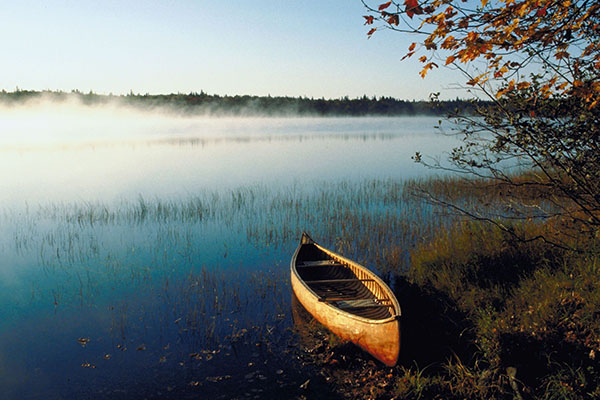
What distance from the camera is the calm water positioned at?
23.0 ft

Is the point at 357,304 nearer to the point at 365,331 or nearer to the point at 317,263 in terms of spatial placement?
Result: the point at 365,331

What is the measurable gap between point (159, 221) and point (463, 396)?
13806 mm

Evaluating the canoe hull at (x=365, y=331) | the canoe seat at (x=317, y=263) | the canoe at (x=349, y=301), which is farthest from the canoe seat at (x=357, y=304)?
the canoe seat at (x=317, y=263)

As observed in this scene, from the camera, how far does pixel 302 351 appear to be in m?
7.39

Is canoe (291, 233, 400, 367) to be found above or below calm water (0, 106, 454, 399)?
above

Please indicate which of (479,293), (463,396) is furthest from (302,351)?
(479,293)

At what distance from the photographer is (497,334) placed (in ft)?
18.9

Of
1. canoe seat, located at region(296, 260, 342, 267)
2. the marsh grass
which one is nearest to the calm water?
canoe seat, located at region(296, 260, 342, 267)

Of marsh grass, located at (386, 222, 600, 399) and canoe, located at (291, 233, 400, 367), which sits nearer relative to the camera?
marsh grass, located at (386, 222, 600, 399)

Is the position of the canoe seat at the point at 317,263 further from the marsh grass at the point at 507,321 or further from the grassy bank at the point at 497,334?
the grassy bank at the point at 497,334

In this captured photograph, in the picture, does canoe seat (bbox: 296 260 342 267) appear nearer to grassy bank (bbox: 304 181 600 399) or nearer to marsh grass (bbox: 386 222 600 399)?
marsh grass (bbox: 386 222 600 399)

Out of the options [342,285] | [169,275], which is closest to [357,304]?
[342,285]

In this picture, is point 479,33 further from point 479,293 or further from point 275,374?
point 275,374

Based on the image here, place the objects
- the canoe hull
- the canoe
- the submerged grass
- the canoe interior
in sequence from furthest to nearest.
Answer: the canoe interior < the canoe < the canoe hull < the submerged grass
